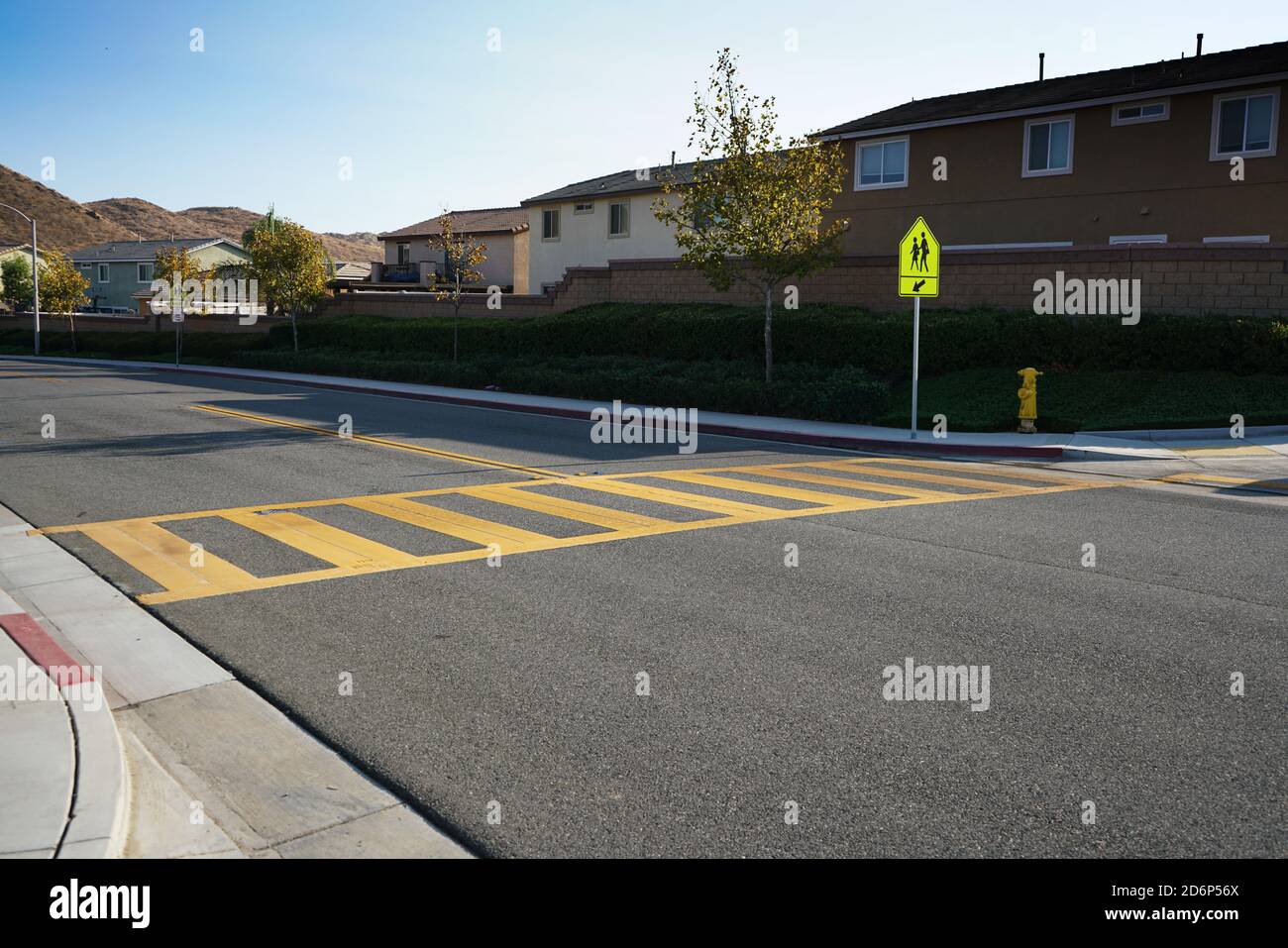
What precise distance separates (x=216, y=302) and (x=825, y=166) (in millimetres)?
66183

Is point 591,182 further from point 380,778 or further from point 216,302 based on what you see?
point 380,778

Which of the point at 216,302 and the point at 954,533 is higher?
the point at 216,302

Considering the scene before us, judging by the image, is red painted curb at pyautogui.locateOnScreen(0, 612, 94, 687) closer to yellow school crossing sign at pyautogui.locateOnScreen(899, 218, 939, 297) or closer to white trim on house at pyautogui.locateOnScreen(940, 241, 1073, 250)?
yellow school crossing sign at pyautogui.locateOnScreen(899, 218, 939, 297)

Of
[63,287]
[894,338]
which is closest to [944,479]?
[894,338]

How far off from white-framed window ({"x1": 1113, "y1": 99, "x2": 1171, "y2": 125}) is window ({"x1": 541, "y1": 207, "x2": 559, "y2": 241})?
87.2 feet

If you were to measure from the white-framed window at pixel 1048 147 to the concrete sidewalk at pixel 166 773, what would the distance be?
2766 cm

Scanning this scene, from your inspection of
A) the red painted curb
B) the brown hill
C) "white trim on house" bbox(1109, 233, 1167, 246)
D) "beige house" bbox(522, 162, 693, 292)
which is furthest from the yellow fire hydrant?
the brown hill

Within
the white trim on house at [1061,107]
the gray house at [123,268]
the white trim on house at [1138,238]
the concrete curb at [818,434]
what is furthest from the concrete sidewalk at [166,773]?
the gray house at [123,268]

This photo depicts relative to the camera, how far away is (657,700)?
5.89 m

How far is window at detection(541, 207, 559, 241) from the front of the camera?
48.5 meters

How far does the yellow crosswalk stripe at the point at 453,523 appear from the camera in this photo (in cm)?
1003

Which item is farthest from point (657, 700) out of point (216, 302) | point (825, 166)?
point (216, 302)
